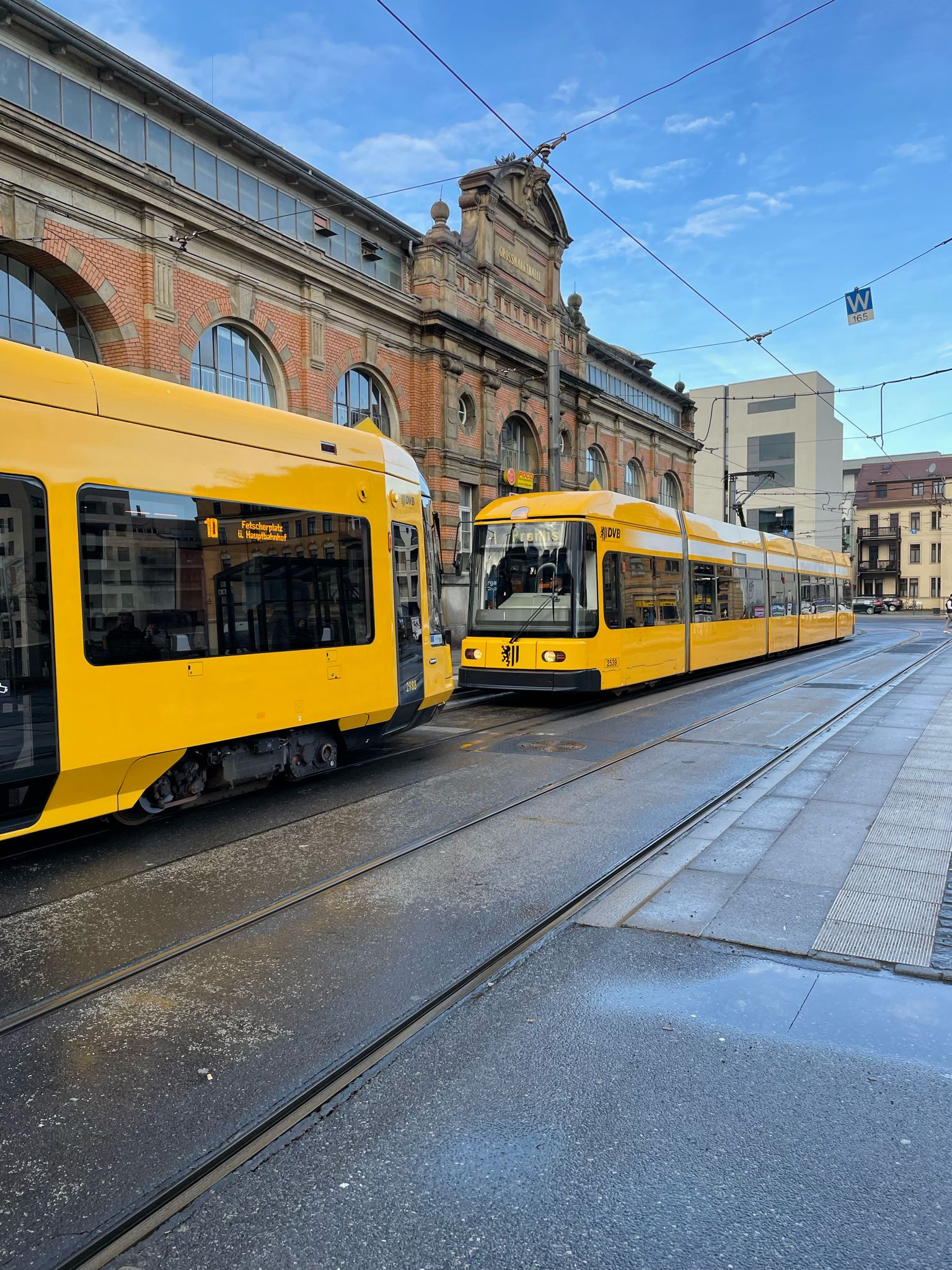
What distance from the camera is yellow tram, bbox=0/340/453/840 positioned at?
5207mm

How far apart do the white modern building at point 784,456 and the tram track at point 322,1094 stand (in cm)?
7440

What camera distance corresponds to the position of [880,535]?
8350 centimetres

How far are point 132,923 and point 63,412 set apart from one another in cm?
306

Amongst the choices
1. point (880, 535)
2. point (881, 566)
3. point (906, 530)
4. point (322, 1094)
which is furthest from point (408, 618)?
point (881, 566)

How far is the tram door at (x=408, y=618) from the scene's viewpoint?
340 inches

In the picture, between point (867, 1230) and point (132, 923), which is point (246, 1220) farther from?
point (132, 923)

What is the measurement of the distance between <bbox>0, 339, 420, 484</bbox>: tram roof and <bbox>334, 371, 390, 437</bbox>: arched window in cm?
1496

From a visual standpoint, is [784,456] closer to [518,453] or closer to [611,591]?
[518,453]

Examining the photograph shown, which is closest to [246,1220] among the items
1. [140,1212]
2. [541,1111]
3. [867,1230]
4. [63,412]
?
[140,1212]

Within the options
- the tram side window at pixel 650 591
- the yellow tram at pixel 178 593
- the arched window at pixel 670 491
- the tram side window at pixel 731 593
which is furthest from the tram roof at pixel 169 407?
the arched window at pixel 670 491

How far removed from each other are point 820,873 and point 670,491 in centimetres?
4106

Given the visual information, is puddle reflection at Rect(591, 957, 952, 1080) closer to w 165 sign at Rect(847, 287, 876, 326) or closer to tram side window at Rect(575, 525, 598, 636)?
tram side window at Rect(575, 525, 598, 636)

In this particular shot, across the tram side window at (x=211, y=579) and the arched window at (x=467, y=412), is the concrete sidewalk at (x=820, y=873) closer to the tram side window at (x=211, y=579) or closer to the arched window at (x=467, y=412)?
the tram side window at (x=211, y=579)

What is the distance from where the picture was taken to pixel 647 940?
14.8 feet
